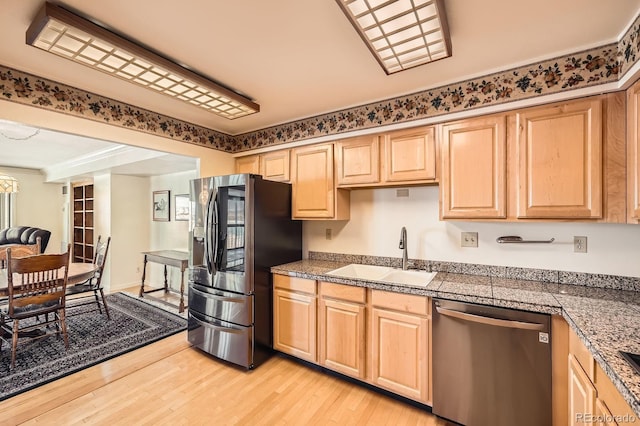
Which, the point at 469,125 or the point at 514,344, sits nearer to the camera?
the point at 514,344

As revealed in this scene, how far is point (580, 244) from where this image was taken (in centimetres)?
194

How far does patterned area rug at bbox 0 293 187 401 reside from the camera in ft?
7.76

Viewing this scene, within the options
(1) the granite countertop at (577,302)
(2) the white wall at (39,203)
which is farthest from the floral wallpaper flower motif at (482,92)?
(2) the white wall at (39,203)

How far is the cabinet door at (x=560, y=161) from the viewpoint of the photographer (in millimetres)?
1690

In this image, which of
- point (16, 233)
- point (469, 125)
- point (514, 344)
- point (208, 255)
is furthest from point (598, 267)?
point (16, 233)

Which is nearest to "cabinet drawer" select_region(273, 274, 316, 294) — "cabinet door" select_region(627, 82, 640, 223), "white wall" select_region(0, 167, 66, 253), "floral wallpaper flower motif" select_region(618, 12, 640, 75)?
"cabinet door" select_region(627, 82, 640, 223)

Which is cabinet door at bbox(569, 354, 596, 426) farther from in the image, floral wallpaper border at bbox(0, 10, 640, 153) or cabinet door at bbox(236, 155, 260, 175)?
cabinet door at bbox(236, 155, 260, 175)

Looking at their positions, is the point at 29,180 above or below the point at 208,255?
above

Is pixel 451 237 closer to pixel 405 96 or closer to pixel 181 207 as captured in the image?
pixel 405 96

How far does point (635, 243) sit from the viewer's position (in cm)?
179

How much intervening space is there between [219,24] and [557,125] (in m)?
2.12

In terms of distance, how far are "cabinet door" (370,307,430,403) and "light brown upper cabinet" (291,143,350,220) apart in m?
1.04

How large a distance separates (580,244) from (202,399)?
9.60 feet

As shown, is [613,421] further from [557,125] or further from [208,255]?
[208,255]
